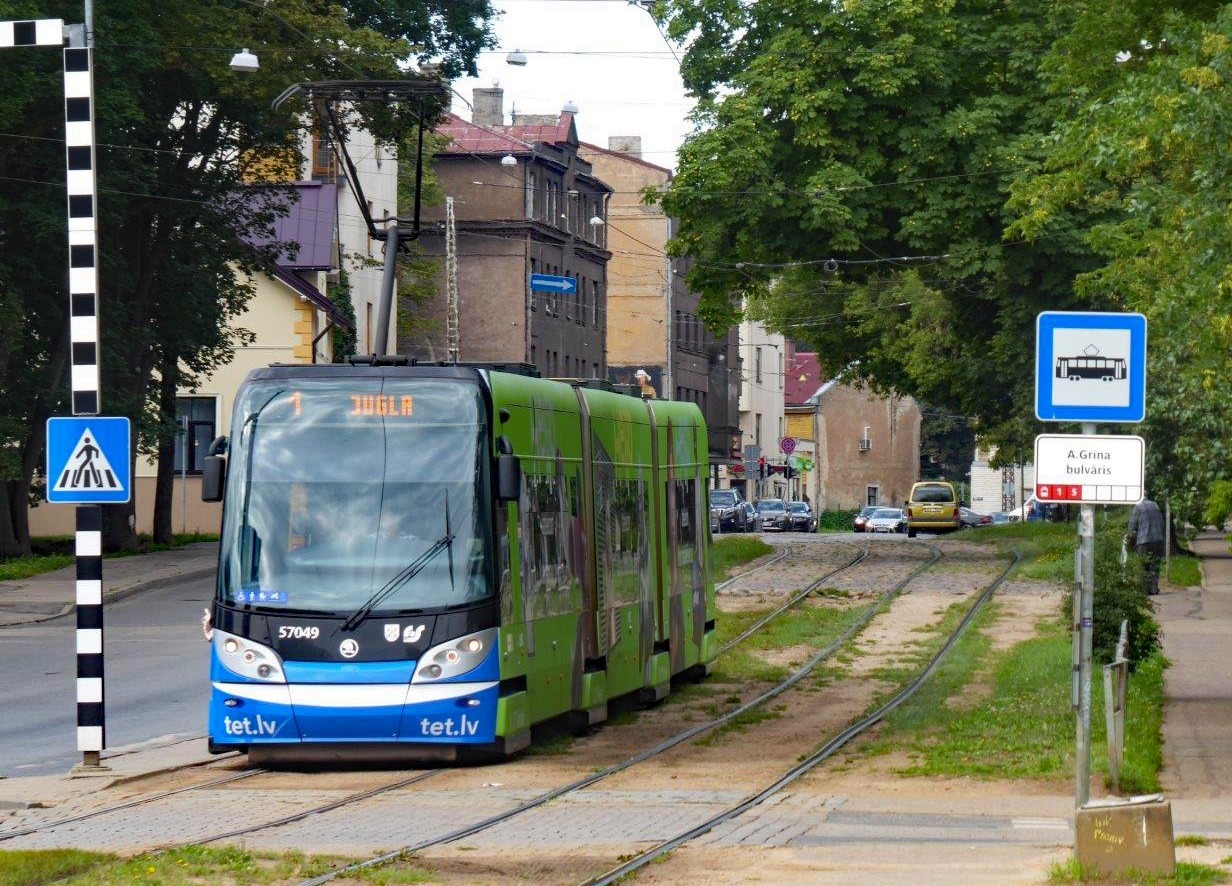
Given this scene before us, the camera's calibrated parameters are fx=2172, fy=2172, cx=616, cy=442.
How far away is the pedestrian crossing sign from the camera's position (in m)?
15.1

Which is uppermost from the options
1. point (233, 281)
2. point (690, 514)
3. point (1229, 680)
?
point (233, 281)

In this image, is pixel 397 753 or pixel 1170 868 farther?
pixel 397 753

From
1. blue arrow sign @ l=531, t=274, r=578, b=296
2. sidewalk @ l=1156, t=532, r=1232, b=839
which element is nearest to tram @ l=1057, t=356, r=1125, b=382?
sidewalk @ l=1156, t=532, r=1232, b=839

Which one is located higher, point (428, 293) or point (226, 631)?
point (428, 293)

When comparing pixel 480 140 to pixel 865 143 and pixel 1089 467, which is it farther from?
pixel 1089 467

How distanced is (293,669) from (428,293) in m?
73.1

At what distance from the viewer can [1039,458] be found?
1055 cm

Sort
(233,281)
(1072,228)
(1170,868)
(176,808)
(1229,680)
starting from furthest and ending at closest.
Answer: (233,281) < (1072,228) < (1229,680) < (176,808) < (1170,868)

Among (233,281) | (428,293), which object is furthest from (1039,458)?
(428,293)

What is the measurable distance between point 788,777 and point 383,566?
3.09 meters

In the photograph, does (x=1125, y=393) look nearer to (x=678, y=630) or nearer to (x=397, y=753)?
(x=397, y=753)

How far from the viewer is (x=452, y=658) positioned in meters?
14.7

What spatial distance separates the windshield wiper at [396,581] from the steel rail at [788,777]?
2805 mm

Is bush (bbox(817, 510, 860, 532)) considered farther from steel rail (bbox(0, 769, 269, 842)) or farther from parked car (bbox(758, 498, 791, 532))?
steel rail (bbox(0, 769, 269, 842))
